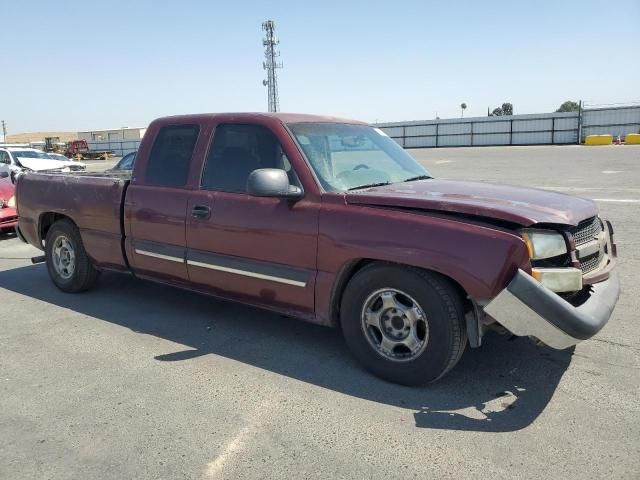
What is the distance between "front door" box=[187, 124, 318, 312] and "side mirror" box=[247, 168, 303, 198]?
0.46 ft

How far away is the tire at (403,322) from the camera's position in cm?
328

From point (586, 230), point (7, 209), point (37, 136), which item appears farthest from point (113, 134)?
point (586, 230)

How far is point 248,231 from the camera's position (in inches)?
160

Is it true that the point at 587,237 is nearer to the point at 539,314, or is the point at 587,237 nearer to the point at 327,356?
the point at 539,314

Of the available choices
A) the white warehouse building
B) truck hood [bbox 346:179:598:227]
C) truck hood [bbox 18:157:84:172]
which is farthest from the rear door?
the white warehouse building

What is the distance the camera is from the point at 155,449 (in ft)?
9.48

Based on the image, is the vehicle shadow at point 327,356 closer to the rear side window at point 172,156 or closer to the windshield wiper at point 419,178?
the rear side window at point 172,156

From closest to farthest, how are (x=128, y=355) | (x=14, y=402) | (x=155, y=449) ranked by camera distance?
(x=155, y=449) → (x=14, y=402) → (x=128, y=355)

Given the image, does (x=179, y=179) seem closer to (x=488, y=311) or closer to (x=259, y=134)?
(x=259, y=134)

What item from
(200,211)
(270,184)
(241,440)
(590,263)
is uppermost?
(270,184)

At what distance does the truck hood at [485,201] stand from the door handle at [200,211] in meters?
1.28

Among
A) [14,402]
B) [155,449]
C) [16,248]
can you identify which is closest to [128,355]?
[14,402]

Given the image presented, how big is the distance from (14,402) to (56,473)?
1.00 meters

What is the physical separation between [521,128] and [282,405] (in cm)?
4537
